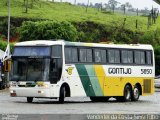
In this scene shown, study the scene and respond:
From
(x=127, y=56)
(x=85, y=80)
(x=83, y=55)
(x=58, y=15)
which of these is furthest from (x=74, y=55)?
(x=58, y=15)

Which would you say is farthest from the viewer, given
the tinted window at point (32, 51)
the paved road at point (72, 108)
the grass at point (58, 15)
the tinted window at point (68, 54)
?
the grass at point (58, 15)

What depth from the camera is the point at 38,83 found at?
30.1 meters

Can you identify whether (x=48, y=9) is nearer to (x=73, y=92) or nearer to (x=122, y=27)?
(x=122, y=27)

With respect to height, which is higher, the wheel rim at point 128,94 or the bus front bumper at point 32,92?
the bus front bumper at point 32,92

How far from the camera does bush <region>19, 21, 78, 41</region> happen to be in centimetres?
7719

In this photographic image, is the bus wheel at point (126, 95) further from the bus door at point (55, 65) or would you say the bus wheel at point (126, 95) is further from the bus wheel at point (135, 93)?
the bus door at point (55, 65)

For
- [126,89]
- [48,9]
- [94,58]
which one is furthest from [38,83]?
[48,9]

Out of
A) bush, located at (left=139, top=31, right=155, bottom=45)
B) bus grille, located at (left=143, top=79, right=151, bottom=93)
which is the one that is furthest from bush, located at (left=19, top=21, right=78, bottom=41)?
bus grille, located at (left=143, top=79, right=151, bottom=93)

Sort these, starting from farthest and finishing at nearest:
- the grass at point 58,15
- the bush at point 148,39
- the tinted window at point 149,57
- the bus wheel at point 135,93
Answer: the grass at point 58,15
the bush at point 148,39
the tinted window at point 149,57
the bus wheel at point 135,93

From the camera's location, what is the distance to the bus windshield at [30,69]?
3022 centimetres

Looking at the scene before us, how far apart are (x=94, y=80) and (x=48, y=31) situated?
1765 inches

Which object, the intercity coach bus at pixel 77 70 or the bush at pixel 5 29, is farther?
the bush at pixel 5 29

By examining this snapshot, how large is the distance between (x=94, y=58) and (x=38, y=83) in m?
3.79

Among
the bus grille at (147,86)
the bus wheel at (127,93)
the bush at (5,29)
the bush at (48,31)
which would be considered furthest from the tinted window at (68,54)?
the bush at (5,29)
